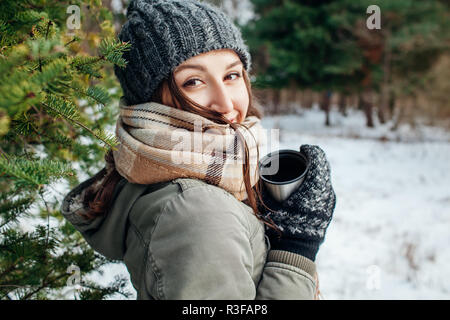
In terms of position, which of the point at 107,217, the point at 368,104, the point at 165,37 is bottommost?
the point at 368,104

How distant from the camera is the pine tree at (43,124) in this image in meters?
0.62

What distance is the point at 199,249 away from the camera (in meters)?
0.80

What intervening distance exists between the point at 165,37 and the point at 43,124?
33.6 inches

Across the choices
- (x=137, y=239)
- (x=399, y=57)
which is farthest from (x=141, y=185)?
(x=399, y=57)

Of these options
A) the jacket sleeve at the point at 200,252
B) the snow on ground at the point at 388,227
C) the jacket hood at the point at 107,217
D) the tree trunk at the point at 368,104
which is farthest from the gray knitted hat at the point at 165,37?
the tree trunk at the point at 368,104

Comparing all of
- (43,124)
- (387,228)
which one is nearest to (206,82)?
(43,124)

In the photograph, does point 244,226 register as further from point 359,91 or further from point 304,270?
point 359,91

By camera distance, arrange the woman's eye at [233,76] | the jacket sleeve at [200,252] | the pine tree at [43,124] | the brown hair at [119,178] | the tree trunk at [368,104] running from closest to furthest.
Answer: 1. the pine tree at [43,124]
2. the jacket sleeve at [200,252]
3. the brown hair at [119,178]
4. the woman's eye at [233,76]
5. the tree trunk at [368,104]

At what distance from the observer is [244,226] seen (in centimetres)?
96

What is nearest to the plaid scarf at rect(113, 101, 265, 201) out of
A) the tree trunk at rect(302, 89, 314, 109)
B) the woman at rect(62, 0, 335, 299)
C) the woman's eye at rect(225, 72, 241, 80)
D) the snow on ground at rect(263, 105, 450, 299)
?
the woman at rect(62, 0, 335, 299)

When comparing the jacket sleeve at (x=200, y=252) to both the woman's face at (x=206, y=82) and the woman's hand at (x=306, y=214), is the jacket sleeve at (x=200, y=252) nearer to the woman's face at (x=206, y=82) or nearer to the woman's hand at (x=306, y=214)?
the woman's hand at (x=306, y=214)

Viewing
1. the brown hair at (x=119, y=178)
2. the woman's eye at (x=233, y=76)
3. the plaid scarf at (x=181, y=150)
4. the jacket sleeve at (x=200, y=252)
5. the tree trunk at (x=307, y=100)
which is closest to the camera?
the jacket sleeve at (x=200, y=252)

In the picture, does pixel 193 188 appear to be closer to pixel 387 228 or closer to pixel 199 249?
pixel 199 249

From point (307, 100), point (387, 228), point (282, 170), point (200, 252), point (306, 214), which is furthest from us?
point (307, 100)
